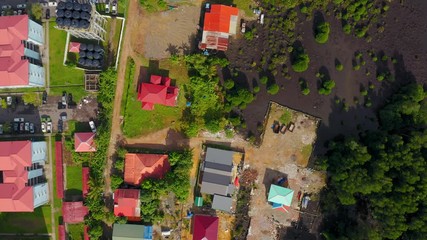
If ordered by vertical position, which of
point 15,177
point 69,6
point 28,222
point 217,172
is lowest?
point 28,222

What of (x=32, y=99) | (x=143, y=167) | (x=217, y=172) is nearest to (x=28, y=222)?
(x=32, y=99)

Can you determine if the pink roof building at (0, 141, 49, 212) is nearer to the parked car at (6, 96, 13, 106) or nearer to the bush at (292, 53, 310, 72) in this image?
the parked car at (6, 96, 13, 106)

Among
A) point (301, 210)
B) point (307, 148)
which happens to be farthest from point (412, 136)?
point (301, 210)

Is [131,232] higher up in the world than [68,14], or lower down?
lower down

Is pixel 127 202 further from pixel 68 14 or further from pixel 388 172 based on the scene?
pixel 388 172

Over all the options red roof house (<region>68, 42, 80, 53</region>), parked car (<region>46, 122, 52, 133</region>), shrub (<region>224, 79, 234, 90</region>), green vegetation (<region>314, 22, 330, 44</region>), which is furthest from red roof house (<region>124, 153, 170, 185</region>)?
green vegetation (<region>314, 22, 330, 44</region>)

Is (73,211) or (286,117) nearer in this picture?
(73,211)
